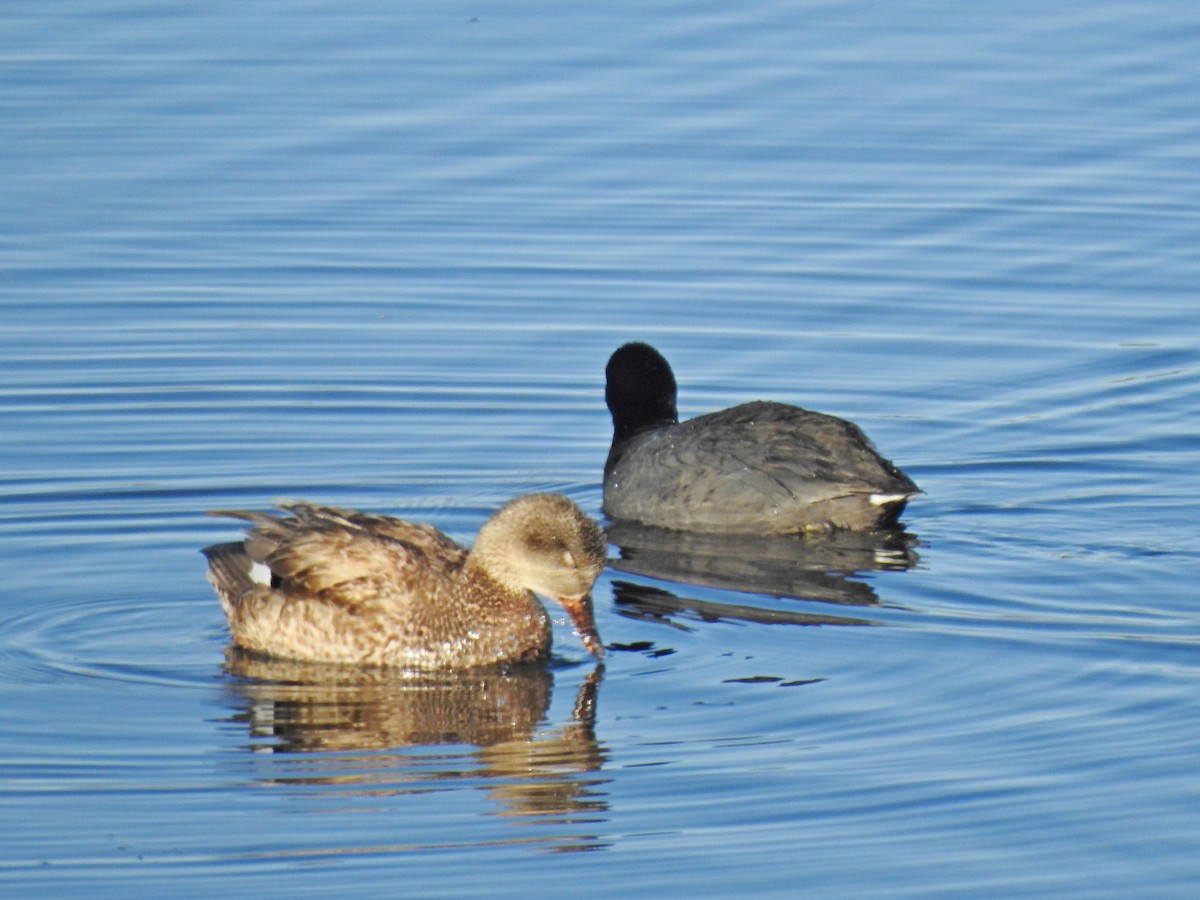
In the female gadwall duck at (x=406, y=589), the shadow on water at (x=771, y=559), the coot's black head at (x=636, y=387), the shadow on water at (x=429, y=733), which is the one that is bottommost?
the shadow on water at (x=429, y=733)

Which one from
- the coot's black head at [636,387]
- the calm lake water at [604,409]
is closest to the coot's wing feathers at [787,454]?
the calm lake water at [604,409]

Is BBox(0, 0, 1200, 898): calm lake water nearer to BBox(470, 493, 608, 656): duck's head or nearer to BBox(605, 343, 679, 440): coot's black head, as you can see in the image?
BBox(470, 493, 608, 656): duck's head

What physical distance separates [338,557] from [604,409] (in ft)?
15.9

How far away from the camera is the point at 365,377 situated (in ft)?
51.4

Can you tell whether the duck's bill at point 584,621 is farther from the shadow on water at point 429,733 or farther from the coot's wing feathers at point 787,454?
the coot's wing feathers at point 787,454

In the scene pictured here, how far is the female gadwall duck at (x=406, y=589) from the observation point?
11.1 meters

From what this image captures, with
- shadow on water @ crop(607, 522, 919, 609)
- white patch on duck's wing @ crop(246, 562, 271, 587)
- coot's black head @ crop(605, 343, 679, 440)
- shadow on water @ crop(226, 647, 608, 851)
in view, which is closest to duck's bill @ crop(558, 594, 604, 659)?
shadow on water @ crop(226, 647, 608, 851)

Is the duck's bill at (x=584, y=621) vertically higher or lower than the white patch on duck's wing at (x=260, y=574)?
lower

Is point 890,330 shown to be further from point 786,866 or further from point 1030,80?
point 786,866

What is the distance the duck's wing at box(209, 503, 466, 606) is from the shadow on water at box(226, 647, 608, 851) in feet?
1.22

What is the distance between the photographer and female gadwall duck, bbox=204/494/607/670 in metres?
11.1

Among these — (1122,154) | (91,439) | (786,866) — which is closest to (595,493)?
(91,439)

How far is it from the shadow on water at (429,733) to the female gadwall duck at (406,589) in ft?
0.35

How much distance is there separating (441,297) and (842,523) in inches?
179
